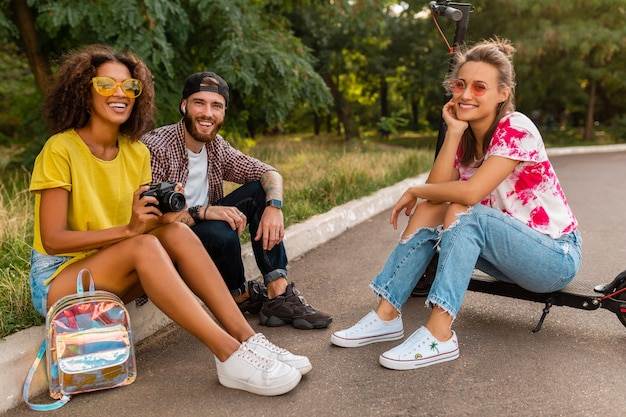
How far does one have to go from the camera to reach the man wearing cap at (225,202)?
3.41 m

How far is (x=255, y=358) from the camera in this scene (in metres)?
2.69

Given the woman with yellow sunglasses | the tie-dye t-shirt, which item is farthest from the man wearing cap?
the tie-dye t-shirt

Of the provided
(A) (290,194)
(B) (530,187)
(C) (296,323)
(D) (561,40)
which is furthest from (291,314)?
(D) (561,40)

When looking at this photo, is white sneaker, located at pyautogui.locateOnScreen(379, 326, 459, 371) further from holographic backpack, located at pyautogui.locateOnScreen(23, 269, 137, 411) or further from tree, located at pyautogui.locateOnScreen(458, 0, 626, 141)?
tree, located at pyautogui.locateOnScreen(458, 0, 626, 141)

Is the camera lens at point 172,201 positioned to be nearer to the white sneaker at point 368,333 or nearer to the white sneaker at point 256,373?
the white sneaker at point 256,373

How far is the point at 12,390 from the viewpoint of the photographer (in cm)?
258

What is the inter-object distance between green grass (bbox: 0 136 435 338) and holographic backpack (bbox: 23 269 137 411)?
416 mm

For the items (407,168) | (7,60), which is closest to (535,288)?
(407,168)

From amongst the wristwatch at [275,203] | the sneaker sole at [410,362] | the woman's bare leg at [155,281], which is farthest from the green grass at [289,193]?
the sneaker sole at [410,362]

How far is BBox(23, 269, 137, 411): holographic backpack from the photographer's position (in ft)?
8.38

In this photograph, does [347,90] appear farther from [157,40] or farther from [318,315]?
[318,315]

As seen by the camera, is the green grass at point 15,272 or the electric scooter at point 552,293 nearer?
the green grass at point 15,272

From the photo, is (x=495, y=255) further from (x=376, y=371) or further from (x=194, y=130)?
(x=194, y=130)

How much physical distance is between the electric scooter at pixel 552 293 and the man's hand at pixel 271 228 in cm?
95
